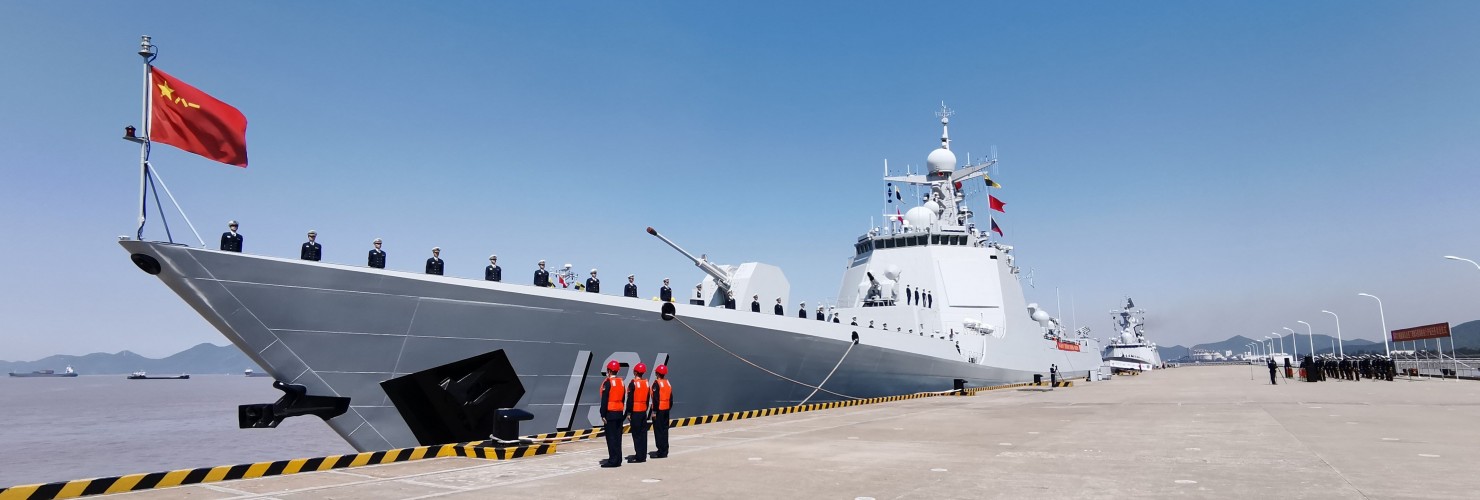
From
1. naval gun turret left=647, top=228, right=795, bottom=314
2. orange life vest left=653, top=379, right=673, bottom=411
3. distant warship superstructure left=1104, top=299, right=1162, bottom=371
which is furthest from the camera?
distant warship superstructure left=1104, top=299, right=1162, bottom=371

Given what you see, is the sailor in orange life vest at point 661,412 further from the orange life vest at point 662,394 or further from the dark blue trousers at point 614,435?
the dark blue trousers at point 614,435

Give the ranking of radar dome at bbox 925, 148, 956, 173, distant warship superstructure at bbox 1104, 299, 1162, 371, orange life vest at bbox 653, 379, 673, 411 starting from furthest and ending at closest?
distant warship superstructure at bbox 1104, 299, 1162, 371, radar dome at bbox 925, 148, 956, 173, orange life vest at bbox 653, 379, 673, 411

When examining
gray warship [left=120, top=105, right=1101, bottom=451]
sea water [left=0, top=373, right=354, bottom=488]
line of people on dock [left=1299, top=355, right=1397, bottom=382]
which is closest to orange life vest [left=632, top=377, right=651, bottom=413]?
gray warship [left=120, top=105, right=1101, bottom=451]

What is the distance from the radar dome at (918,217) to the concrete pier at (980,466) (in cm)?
1645

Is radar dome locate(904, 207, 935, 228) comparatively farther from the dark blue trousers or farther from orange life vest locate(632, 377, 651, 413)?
the dark blue trousers

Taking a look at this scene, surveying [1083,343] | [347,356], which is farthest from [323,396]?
[1083,343]

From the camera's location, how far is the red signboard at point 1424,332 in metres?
42.3

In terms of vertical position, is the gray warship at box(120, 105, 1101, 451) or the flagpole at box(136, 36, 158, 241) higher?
the flagpole at box(136, 36, 158, 241)

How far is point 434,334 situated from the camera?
10461 millimetres

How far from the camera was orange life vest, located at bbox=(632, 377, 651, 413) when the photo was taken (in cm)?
832

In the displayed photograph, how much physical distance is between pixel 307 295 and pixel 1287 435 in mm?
13162

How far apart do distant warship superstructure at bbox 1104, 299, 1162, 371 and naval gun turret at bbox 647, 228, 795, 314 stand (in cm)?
6307

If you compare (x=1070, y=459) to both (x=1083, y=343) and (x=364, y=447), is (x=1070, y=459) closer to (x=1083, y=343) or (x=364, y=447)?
(x=364, y=447)

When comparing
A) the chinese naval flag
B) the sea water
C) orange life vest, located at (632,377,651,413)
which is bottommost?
the sea water
